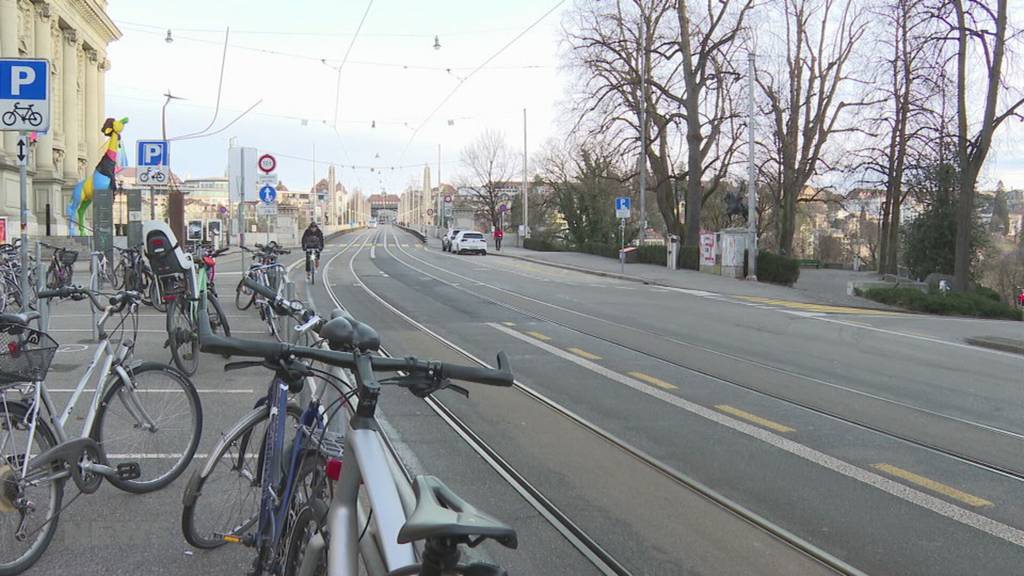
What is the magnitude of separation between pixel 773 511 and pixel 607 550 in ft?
4.03

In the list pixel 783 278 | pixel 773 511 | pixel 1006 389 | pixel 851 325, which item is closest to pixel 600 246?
pixel 783 278

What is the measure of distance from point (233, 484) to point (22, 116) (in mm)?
6374

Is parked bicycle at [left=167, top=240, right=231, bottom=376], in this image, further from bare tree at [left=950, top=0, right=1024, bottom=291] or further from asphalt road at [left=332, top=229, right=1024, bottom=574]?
bare tree at [left=950, top=0, right=1024, bottom=291]

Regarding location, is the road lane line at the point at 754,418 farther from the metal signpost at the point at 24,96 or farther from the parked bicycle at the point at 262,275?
the parked bicycle at the point at 262,275

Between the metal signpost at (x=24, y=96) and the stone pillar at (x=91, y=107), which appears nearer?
the metal signpost at (x=24, y=96)

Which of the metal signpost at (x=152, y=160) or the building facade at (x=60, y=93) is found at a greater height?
the building facade at (x=60, y=93)

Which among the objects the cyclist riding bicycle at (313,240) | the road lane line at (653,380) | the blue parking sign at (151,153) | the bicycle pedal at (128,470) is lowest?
the road lane line at (653,380)

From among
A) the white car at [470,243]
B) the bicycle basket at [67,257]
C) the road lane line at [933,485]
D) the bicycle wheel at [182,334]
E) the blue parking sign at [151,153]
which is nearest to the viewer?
the road lane line at [933,485]

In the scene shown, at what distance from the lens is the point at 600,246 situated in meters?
44.8

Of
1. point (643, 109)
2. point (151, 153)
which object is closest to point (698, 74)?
point (643, 109)

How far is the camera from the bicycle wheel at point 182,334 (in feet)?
26.1

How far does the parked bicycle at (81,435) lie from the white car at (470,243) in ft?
134

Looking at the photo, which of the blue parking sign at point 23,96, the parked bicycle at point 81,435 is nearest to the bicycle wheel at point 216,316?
the blue parking sign at point 23,96

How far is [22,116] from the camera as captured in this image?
7.83 m
